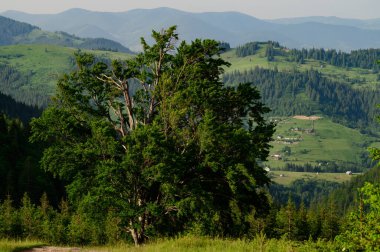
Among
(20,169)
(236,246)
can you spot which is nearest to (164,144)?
(236,246)

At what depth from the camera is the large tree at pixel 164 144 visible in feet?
96.2

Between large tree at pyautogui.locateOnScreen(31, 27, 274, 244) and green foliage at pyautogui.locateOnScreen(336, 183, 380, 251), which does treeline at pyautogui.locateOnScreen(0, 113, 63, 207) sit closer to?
large tree at pyautogui.locateOnScreen(31, 27, 274, 244)

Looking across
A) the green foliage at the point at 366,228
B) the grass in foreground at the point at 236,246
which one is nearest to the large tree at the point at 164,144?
the grass in foreground at the point at 236,246

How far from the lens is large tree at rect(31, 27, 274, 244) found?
96.2 ft

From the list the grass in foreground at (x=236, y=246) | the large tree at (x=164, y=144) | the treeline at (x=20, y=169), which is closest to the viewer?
the grass in foreground at (x=236, y=246)

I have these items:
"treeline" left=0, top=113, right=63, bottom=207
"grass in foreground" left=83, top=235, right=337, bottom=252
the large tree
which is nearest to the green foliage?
"grass in foreground" left=83, top=235, right=337, bottom=252

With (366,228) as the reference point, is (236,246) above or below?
below

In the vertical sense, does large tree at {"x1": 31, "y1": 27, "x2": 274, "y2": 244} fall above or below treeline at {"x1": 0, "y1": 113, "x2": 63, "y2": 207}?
above

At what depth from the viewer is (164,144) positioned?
29406 mm

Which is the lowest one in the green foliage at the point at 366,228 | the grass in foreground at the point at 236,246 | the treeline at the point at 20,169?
the treeline at the point at 20,169

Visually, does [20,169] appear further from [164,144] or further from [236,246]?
[236,246]

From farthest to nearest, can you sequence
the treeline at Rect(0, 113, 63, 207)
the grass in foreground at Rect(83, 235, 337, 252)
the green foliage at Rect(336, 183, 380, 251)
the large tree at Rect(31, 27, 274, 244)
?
1. the treeline at Rect(0, 113, 63, 207)
2. the large tree at Rect(31, 27, 274, 244)
3. the grass in foreground at Rect(83, 235, 337, 252)
4. the green foliage at Rect(336, 183, 380, 251)

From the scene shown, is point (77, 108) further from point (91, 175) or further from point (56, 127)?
point (91, 175)

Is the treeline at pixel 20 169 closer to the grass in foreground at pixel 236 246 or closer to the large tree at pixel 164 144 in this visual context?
the large tree at pixel 164 144
